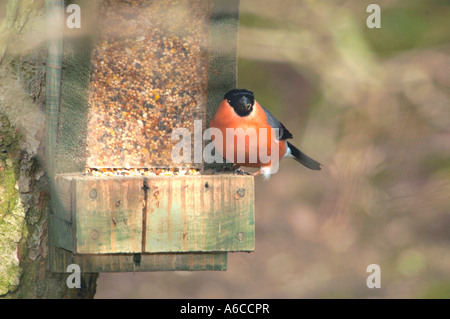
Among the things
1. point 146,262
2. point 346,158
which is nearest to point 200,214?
point 146,262

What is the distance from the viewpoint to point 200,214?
3264 millimetres

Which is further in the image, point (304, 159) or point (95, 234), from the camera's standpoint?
point (304, 159)

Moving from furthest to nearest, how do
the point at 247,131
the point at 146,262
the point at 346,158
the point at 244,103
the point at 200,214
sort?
the point at 346,158
the point at 247,131
the point at 244,103
the point at 146,262
the point at 200,214

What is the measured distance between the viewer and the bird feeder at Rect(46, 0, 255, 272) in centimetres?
319

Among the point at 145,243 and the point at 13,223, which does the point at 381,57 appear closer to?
the point at 145,243

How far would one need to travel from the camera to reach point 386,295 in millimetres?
5457

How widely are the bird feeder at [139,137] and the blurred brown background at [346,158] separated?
1.01 metres

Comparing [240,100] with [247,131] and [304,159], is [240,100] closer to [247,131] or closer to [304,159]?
[247,131]

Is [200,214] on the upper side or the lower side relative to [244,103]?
lower

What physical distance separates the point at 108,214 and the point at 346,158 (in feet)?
8.22

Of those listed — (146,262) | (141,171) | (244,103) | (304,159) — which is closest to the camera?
(146,262)

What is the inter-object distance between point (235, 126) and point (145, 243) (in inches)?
44.3


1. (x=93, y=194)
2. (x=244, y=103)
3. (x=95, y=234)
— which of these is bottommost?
(x=95, y=234)

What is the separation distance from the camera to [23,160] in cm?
350
